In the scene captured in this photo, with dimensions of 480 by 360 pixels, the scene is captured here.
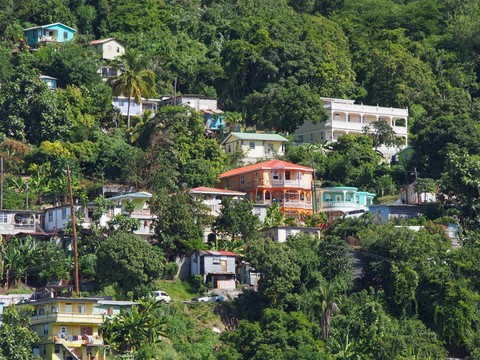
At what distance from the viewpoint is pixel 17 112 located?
3935 inches

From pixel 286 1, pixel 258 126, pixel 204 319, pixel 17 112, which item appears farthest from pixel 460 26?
pixel 204 319

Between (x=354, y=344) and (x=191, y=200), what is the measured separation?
50.6 feet

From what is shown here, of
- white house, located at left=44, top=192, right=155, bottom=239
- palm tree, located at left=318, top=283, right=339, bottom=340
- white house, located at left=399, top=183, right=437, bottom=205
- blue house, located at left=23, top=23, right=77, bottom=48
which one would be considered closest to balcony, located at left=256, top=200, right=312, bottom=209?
white house, located at left=399, top=183, right=437, bottom=205

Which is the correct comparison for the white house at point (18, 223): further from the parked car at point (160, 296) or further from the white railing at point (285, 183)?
the white railing at point (285, 183)

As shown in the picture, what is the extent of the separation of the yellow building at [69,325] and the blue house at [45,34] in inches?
1901

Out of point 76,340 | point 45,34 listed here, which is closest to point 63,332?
point 76,340

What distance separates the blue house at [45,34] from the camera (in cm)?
11988

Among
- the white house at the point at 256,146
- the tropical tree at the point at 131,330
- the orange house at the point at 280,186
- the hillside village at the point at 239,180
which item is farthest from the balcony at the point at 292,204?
the tropical tree at the point at 131,330

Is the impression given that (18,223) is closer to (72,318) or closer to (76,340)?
(72,318)

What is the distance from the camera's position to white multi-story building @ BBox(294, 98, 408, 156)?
112 metres

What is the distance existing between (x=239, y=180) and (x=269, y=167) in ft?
9.08

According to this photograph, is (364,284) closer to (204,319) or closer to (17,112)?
(204,319)

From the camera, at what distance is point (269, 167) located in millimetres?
99062

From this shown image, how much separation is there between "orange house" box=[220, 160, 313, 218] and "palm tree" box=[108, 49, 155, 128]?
12530 millimetres
